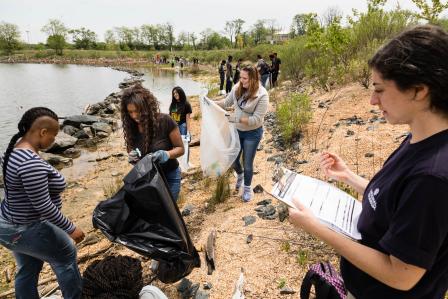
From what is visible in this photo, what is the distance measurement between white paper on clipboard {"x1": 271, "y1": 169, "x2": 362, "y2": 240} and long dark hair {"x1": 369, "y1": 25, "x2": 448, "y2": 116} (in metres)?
0.55

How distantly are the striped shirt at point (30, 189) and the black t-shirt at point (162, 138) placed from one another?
0.91 metres

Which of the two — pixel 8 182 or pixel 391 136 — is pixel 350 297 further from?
pixel 391 136

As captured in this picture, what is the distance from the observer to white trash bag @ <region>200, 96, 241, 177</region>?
420 cm

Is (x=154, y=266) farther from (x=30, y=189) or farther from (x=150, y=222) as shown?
(x=30, y=189)

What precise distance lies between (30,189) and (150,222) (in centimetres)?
81

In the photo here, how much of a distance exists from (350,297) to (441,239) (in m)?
0.60

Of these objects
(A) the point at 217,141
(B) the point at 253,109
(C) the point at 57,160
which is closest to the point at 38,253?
(A) the point at 217,141

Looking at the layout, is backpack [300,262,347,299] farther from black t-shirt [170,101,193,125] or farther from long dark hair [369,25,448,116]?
black t-shirt [170,101,193,125]

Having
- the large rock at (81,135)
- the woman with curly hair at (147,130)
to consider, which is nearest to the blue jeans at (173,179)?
the woman with curly hair at (147,130)

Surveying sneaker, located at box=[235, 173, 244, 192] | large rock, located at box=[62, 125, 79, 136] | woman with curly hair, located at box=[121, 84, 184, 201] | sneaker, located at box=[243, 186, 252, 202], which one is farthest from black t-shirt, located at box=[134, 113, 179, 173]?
large rock, located at box=[62, 125, 79, 136]

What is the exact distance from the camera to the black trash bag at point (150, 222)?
226cm

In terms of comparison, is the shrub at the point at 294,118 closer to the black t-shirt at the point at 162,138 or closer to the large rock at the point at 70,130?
the black t-shirt at the point at 162,138

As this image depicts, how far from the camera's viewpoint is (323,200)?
1.45m

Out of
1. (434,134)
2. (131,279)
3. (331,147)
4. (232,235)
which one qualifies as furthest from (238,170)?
(434,134)
